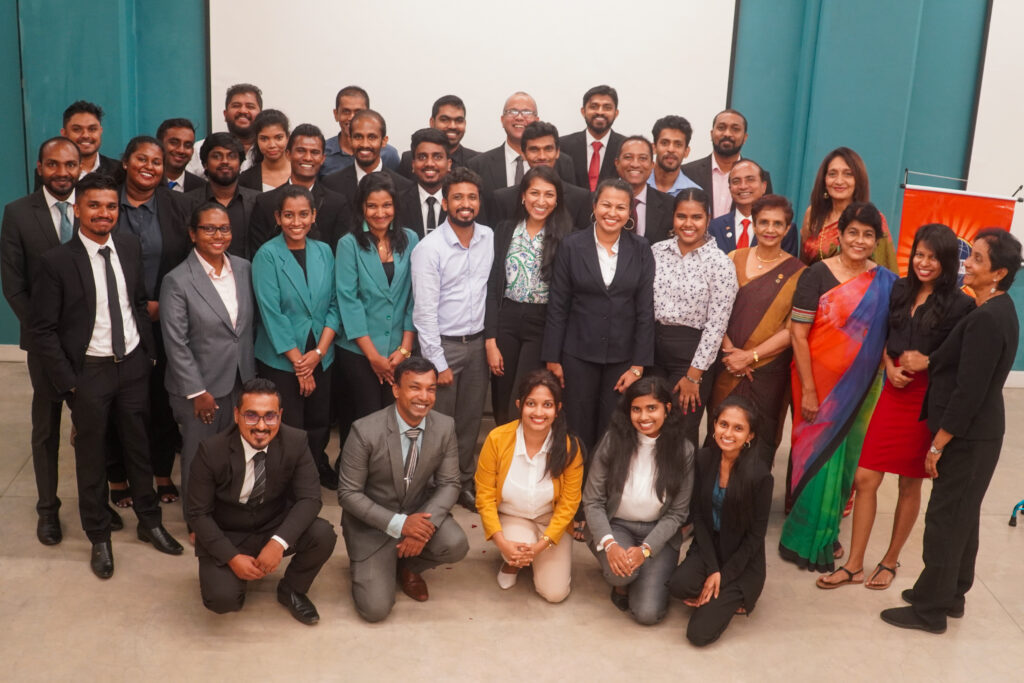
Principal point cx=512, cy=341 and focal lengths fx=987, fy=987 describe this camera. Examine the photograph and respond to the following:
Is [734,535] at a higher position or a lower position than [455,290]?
lower

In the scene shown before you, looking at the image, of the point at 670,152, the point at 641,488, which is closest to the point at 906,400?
the point at 641,488

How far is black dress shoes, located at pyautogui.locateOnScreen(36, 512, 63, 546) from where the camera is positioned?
4.11m

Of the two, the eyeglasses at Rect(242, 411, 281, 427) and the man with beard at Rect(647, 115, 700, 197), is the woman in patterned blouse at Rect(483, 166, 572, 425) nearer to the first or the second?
the man with beard at Rect(647, 115, 700, 197)

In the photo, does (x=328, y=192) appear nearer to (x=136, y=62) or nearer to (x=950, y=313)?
(x=136, y=62)

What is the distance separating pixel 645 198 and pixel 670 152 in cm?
41

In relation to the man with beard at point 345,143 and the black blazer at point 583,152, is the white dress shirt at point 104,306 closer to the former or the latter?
the man with beard at point 345,143

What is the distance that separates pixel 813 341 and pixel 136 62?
15.1 feet

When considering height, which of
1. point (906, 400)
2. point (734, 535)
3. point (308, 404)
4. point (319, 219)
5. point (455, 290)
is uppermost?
point (319, 219)

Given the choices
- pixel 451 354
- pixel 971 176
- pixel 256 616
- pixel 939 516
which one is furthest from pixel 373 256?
pixel 971 176

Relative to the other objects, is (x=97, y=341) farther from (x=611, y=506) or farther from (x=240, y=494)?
(x=611, y=506)

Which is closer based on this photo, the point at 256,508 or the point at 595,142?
the point at 256,508

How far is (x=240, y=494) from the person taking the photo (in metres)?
3.62

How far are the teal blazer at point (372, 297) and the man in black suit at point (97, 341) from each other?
2.67 feet

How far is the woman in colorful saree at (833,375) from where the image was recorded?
3.93 metres
